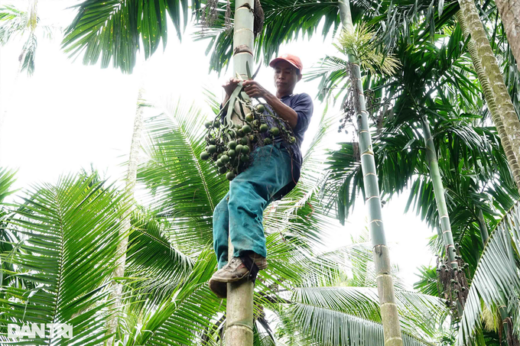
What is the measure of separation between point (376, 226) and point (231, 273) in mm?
2496

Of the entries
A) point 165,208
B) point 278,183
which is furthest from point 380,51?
point 278,183

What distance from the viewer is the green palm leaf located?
9.05 ft

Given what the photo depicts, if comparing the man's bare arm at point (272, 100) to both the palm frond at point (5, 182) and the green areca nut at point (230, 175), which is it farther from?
the palm frond at point (5, 182)

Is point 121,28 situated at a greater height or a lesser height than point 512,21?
greater

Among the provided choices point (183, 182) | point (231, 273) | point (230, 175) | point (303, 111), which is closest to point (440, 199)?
point (183, 182)

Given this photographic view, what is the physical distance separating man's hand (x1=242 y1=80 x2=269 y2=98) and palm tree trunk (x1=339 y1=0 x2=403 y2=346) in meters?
2.21

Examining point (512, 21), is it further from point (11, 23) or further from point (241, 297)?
point (11, 23)

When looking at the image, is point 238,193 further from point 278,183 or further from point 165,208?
point 165,208

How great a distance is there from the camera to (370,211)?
14.5 feet

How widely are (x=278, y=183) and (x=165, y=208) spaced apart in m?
3.40

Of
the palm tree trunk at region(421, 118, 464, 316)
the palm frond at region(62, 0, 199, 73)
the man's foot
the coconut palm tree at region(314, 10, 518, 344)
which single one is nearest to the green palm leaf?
the man's foot

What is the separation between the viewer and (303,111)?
273 cm

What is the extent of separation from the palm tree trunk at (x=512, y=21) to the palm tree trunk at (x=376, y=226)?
7.99 ft

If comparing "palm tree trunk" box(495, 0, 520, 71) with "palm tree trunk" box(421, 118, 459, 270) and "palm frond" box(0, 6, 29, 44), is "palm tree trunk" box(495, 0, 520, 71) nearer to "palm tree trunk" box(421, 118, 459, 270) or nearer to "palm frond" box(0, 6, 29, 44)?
"palm tree trunk" box(421, 118, 459, 270)
